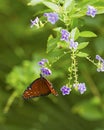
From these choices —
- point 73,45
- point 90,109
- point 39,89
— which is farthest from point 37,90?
point 90,109

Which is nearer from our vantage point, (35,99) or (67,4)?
(67,4)

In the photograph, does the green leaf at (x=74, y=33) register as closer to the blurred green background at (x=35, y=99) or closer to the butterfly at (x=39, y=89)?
the butterfly at (x=39, y=89)

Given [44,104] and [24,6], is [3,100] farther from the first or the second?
[24,6]

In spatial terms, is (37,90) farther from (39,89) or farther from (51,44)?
(51,44)

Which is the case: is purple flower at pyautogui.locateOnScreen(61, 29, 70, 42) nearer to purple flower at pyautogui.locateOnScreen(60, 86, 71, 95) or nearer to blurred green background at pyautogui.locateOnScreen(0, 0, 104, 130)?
purple flower at pyautogui.locateOnScreen(60, 86, 71, 95)

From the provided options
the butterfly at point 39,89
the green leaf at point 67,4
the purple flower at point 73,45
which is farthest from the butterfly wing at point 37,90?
the green leaf at point 67,4

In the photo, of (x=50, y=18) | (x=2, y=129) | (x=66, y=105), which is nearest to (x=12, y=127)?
(x=2, y=129)
